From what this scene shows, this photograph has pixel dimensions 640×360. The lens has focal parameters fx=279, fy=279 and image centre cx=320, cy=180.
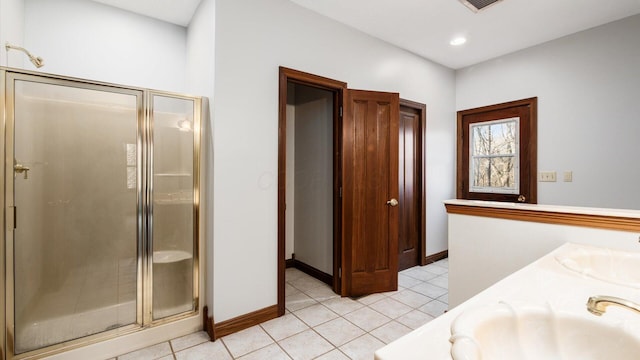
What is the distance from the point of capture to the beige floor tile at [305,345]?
1.89m

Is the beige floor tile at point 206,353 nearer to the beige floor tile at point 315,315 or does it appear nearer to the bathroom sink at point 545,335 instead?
the beige floor tile at point 315,315

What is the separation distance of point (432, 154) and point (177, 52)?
329cm

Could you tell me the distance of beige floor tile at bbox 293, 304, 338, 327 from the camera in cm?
234

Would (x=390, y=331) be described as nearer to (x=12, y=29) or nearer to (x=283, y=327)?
(x=283, y=327)

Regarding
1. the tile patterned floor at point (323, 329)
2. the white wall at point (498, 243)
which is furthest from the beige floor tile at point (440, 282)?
the white wall at point (498, 243)

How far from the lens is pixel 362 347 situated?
1.97 metres

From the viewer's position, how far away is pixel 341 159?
9.10 feet

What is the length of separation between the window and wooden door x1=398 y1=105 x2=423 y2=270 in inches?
33.4

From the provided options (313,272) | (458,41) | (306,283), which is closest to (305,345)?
(306,283)

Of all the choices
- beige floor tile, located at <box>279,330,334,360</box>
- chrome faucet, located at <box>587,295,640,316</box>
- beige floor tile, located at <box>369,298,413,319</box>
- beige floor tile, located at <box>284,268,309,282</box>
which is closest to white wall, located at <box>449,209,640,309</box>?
beige floor tile, located at <box>369,298,413,319</box>

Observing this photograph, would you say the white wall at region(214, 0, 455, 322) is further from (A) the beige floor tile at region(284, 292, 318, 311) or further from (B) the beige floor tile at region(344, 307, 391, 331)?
(B) the beige floor tile at region(344, 307, 391, 331)

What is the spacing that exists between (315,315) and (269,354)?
63 centimetres

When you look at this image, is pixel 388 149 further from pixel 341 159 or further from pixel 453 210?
pixel 453 210

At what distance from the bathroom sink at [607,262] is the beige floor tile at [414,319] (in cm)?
128
